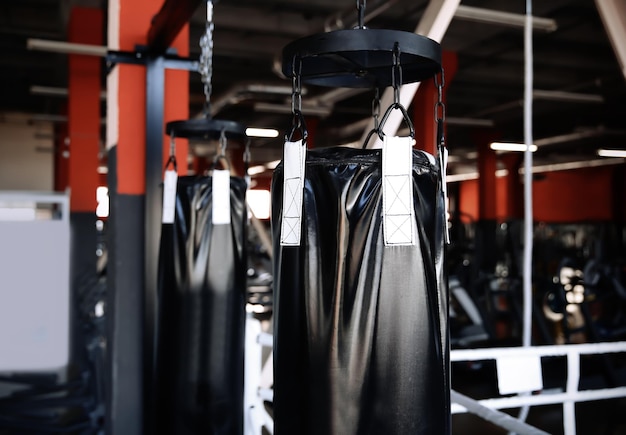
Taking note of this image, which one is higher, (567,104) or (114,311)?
(567,104)

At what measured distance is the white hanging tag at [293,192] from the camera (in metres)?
1.26

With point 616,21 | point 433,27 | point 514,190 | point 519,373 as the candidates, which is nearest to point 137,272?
point 433,27

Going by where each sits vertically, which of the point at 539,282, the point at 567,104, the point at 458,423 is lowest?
the point at 458,423

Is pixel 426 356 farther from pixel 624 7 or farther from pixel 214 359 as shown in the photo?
pixel 624 7

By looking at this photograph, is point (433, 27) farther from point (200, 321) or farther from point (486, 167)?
point (486, 167)

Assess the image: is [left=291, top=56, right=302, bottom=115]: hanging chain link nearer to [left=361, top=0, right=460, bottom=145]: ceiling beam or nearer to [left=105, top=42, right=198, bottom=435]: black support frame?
[left=361, top=0, right=460, bottom=145]: ceiling beam

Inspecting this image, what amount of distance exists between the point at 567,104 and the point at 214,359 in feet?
34.2

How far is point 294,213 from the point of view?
4.15 ft

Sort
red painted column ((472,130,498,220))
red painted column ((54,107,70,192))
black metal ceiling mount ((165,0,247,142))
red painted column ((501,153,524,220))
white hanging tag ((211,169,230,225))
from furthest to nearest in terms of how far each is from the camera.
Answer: red painted column ((501,153,524,220)) → red painted column ((472,130,498,220)) → red painted column ((54,107,70,192)) → black metal ceiling mount ((165,0,247,142)) → white hanging tag ((211,169,230,225))

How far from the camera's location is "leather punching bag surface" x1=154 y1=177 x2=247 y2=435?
7.98 ft

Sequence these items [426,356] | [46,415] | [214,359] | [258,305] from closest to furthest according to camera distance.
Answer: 1. [426,356]
2. [214,359]
3. [46,415]
4. [258,305]

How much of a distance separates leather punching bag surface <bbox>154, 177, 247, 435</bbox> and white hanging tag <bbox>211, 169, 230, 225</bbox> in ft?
0.28

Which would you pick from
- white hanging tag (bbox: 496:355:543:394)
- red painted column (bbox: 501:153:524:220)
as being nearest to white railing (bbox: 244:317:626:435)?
white hanging tag (bbox: 496:355:543:394)

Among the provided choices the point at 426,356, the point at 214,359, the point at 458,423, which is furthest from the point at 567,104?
the point at 426,356
